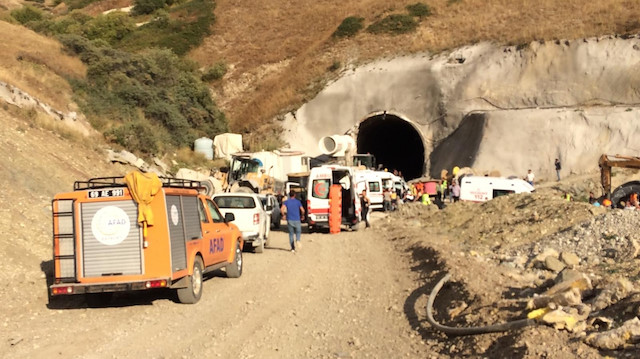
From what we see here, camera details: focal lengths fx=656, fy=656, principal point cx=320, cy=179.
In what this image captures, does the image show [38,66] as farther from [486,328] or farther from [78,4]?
[78,4]

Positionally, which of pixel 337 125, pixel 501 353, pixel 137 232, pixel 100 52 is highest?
pixel 100 52

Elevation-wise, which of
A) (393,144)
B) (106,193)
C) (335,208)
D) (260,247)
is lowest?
(260,247)

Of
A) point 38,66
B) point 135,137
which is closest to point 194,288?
point 135,137

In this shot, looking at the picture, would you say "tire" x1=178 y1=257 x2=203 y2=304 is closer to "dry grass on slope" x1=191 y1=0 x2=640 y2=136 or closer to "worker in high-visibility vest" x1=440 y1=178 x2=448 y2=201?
"worker in high-visibility vest" x1=440 y1=178 x2=448 y2=201

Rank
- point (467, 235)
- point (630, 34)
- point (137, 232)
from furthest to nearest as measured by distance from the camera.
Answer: point (630, 34) < point (467, 235) < point (137, 232)

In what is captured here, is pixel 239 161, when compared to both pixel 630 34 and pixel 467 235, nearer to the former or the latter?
pixel 467 235

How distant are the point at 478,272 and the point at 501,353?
16.2ft

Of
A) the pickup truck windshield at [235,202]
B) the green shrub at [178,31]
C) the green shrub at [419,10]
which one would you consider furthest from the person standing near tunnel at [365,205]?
the green shrub at [178,31]

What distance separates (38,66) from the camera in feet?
109

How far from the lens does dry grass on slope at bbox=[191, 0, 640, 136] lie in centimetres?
4862

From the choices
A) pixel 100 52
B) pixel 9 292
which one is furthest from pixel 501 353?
pixel 100 52

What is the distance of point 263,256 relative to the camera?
18.2m

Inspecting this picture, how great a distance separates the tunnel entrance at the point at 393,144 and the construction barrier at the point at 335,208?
997 inches

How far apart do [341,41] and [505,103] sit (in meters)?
17.2
